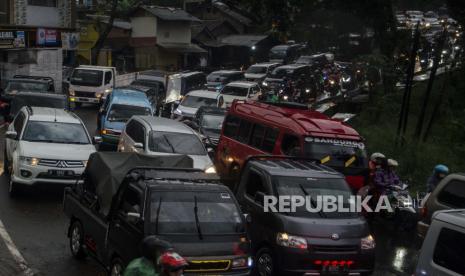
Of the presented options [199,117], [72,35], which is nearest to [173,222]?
[199,117]

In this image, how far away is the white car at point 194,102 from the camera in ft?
95.4

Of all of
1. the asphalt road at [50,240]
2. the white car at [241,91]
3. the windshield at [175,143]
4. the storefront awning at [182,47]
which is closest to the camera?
the asphalt road at [50,240]

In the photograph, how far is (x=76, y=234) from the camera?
11.4 m

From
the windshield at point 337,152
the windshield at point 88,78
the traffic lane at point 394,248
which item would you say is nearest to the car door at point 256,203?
the traffic lane at point 394,248

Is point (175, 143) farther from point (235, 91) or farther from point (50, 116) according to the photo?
point (235, 91)

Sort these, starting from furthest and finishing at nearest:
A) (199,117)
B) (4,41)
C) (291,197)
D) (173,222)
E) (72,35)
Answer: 1. (72,35)
2. (4,41)
3. (199,117)
4. (291,197)
5. (173,222)

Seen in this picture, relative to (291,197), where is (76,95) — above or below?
below

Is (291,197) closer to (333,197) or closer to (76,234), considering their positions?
(333,197)

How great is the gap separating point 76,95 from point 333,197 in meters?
27.3

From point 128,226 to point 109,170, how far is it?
207 cm

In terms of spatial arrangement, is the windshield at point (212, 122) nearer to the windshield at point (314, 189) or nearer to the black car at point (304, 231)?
the black car at point (304, 231)

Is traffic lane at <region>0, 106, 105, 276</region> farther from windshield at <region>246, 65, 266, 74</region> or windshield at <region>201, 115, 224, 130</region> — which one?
windshield at <region>246, 65, 266, 74</region>

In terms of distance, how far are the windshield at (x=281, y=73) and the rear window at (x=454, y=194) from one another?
32.6 metres

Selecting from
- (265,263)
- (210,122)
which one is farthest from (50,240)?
(210,122)
